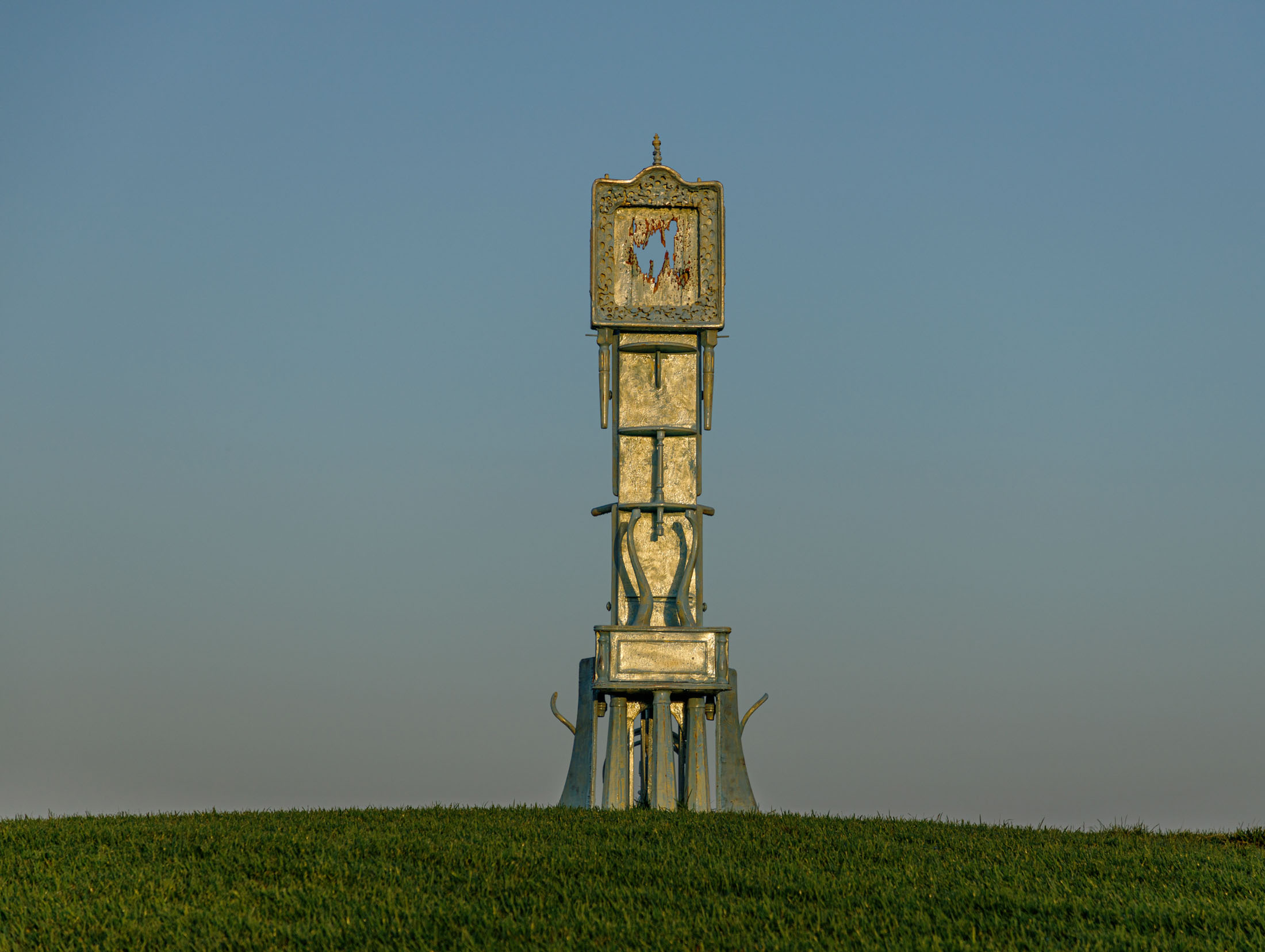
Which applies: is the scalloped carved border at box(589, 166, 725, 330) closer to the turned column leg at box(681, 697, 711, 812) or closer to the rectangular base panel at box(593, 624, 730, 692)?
the rectangular base panel at box(593, 624, 730, 692)

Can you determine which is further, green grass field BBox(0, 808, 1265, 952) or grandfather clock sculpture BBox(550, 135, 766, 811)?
grandfather clock sculpture BBox(550, 135, 766, 811)

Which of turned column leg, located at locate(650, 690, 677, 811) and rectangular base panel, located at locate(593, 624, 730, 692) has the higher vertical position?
rectangular base panel, located at locate(593, 624, 730, 692)

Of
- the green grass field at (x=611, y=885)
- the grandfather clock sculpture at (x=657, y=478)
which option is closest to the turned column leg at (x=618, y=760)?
the grandfather clock sculpture at (x=657, y=478)

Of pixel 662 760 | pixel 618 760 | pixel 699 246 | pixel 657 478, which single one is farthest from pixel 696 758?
pixel 699 246

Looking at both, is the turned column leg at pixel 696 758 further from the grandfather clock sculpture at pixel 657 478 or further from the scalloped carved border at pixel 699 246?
the scalloped carved border at pixel 699 246

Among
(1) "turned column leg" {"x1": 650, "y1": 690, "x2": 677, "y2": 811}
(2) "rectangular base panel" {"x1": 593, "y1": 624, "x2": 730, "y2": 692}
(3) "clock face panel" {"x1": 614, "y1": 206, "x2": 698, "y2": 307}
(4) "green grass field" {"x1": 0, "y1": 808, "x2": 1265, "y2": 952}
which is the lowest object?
(4) "green grass field" {"x1": 0, "y1": 808, "x2": 1265, "y2": 952}

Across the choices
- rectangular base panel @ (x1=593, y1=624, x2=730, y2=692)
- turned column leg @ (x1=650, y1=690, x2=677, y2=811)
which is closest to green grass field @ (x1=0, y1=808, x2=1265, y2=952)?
turned column leg @ (x1=650, y1=690, x2=677, y2=811)

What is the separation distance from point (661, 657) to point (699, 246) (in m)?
4.62

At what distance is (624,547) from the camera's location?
48.0ft

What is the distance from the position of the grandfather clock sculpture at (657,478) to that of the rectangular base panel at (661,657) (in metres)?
0.02

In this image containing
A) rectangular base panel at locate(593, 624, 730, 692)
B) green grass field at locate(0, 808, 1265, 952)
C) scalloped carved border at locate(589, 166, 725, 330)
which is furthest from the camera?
scalloped carved border at locate(589, 166, 725, 330)

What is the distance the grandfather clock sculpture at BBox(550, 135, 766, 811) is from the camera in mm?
14047

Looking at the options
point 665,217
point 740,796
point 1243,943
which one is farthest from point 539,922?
point 665,217

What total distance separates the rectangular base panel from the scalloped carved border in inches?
135
